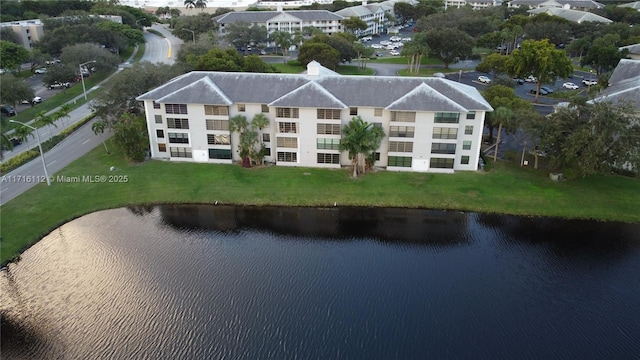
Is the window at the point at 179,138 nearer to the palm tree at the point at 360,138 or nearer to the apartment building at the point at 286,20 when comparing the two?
Answer: the palm tree at the point at 360,138


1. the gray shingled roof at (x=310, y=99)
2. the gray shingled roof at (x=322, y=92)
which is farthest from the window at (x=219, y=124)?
the gray shingled roof at (x=310, y=99)

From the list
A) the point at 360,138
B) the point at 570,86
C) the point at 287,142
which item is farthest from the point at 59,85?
the point at 570,86

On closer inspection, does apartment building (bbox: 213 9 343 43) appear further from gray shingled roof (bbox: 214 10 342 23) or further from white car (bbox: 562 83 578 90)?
white car (bbox: 562 83 578 90)

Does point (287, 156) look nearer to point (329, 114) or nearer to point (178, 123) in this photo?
point (329, 114)

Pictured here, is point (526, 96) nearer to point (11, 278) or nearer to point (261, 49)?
point (261, 49)

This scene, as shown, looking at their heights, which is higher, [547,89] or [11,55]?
[11,55]

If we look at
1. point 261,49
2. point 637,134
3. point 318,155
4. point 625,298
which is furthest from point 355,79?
point 261,49

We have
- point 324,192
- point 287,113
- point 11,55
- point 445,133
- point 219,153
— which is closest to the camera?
point 324,192

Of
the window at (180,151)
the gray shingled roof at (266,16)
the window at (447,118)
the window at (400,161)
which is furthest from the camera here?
the gray shingled roof at (266,16)
